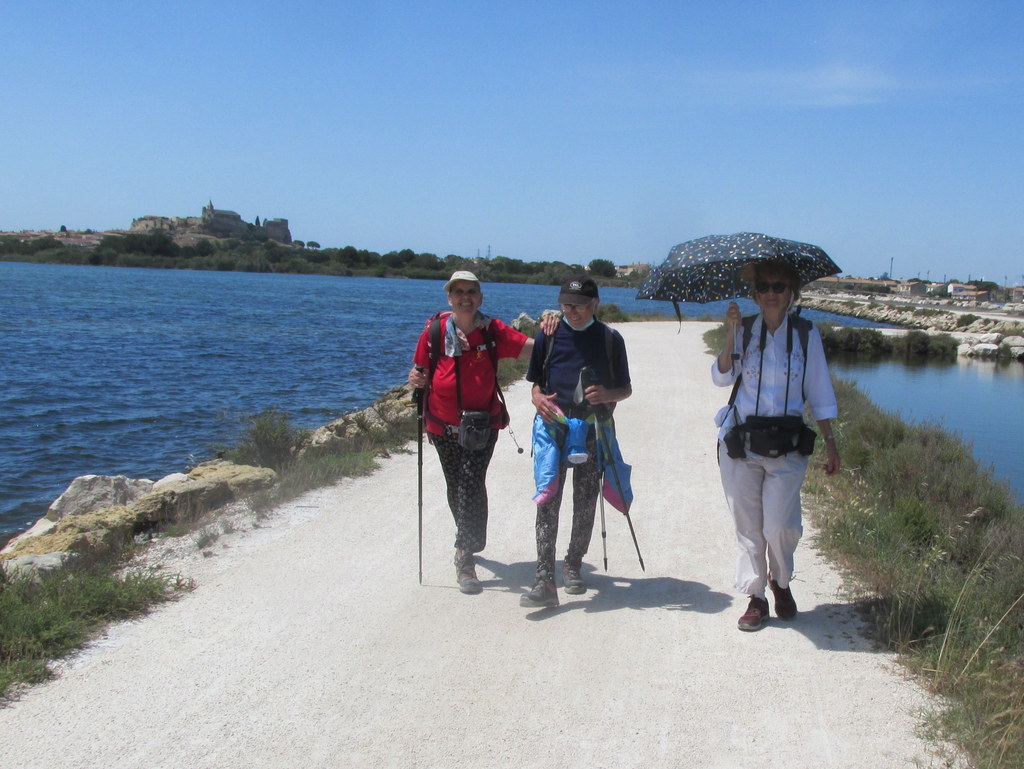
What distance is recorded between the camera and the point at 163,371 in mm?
24531

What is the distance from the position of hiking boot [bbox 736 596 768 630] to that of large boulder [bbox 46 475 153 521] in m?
7.18

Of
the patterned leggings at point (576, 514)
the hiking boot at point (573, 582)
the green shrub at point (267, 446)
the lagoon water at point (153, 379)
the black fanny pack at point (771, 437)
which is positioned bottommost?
the lagoon water at point (153, 379)

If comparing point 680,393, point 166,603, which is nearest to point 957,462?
point 680,393

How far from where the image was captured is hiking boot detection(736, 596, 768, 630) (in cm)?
493

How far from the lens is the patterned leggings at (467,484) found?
5.70 metres

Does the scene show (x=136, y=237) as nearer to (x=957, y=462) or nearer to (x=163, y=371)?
(x=163, y=371)

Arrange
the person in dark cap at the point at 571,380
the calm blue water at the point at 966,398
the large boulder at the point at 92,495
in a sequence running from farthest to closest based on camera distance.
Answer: the calm blue water at the point at 966,398 → the large boulder at the point at 92,495 → the person in dark cap at the point at 571,380

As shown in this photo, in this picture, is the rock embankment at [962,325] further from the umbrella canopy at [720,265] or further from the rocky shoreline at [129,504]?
the umbrella canopy at [720,265]

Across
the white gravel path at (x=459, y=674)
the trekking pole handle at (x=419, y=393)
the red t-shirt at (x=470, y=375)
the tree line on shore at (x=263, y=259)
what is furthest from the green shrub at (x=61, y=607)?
the tree line on shore at (x=263, y=259)

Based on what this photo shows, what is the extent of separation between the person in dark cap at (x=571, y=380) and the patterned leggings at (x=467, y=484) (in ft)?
1.74

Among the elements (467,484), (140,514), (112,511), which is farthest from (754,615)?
(112,511)

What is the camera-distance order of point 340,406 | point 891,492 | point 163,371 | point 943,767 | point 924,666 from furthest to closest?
1. point 163,371
2. point 340,406
3. point 891,492
4. point 924,666
5. point 943,767

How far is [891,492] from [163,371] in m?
21.5

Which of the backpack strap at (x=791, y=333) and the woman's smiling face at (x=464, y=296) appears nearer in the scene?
the backpack strap at (x=791, y=333)
